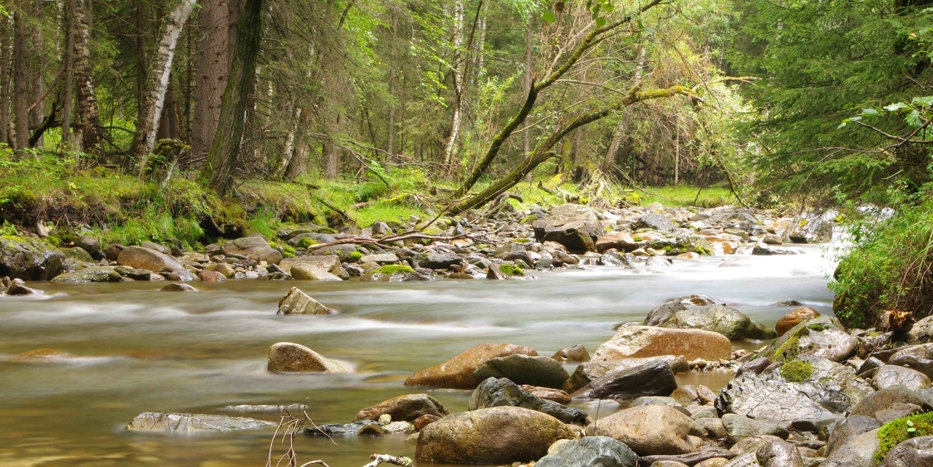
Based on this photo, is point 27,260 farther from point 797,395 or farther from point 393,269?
point 797,395

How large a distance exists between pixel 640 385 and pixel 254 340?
151 inches

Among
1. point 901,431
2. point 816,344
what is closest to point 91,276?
point 816,344

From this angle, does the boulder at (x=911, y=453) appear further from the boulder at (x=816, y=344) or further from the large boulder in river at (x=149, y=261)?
the large boulder in river at (x=149, y=261)

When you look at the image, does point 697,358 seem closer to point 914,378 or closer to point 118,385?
point 914,378

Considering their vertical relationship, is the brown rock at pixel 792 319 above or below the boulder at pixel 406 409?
above

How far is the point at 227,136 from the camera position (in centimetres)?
1194

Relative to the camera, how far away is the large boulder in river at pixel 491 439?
128 inches

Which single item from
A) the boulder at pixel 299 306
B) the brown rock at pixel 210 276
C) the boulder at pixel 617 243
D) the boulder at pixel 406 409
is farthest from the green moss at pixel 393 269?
the boulder at pixel 406 409

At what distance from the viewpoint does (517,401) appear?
12.6 ft

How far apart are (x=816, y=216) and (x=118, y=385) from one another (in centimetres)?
842

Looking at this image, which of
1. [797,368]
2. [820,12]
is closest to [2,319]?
[797,368]

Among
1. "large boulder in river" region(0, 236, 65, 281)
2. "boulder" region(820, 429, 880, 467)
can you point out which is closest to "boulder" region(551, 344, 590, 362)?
"boulder" region(820, 429, 880, 467)

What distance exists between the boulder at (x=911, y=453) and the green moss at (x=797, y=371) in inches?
67.0

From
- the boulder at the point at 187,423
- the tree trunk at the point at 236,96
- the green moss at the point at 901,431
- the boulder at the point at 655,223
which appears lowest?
the boulder at the point at 187,423
